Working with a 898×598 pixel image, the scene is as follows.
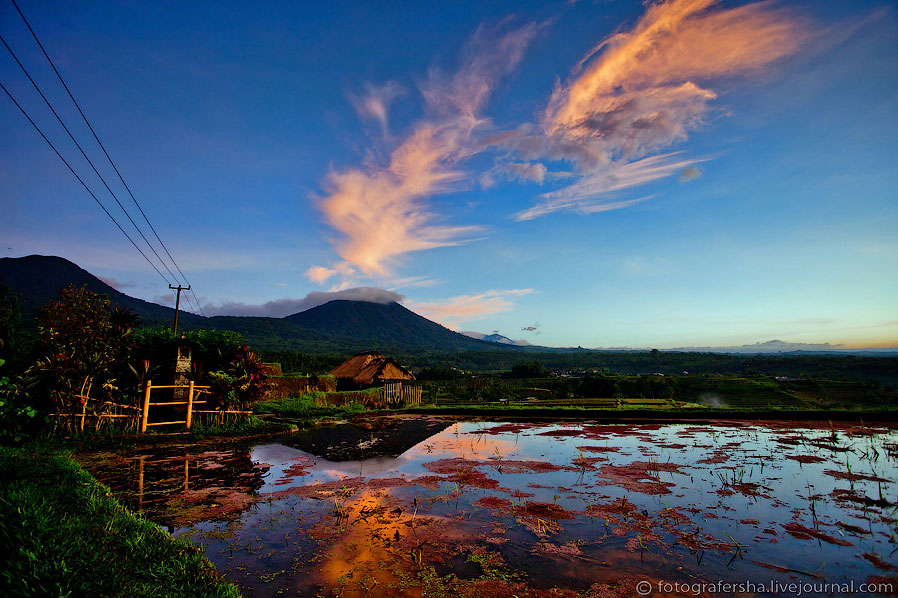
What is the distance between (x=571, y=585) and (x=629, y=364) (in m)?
120

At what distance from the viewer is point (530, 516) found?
6.98 metres

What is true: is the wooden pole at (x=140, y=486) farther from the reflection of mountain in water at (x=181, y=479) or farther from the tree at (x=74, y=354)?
the tree at (x=74, y=354)

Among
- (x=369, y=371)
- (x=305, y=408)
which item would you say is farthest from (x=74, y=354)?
(x=369, y=371)

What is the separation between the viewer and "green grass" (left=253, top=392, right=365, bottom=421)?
→ 72.2 feet

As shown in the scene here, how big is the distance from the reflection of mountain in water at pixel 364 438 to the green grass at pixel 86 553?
6.85 m

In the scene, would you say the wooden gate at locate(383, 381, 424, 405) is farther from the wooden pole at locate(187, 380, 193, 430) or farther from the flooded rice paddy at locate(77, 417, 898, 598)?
the flooded rice paddy at locate(77, 417, 898, 598)

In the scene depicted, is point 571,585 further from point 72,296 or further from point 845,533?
point 72,296

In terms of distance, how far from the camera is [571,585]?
4.64 meters

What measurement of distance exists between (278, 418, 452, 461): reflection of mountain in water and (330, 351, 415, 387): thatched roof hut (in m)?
12.5

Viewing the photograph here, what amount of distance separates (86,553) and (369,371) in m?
31.3

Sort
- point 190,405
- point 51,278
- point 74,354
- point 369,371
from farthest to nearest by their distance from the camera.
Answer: point 51,278
point 369,371
point 190,405
point 74,354

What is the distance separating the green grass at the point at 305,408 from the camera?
22.0 m

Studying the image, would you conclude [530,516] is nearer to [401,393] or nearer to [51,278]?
[401,393]

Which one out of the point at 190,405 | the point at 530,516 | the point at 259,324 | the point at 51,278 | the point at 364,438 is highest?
the point at 51,278
